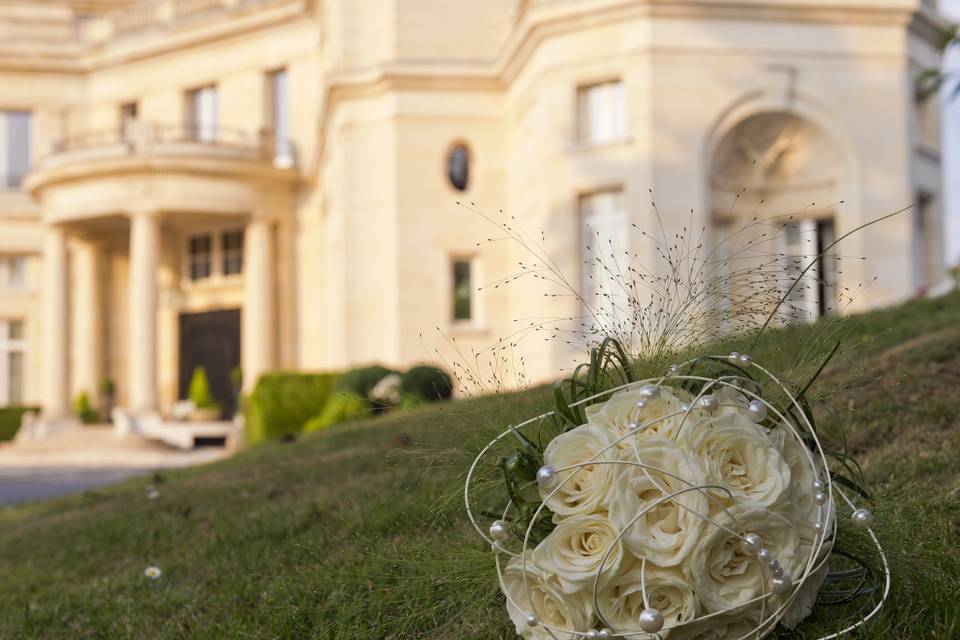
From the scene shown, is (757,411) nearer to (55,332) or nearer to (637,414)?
(637,414)

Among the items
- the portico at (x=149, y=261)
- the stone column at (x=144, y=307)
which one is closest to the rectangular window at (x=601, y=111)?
the portico at (x=149, y=261)

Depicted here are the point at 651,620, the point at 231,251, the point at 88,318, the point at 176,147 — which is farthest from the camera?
the point at 88,318

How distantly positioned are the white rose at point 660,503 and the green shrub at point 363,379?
554 inches

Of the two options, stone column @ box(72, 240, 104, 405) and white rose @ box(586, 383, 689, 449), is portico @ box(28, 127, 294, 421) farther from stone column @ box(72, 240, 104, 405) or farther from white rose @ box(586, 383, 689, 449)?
white rose @ box(586, 383, 689, 449)

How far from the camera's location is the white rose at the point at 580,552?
265cm

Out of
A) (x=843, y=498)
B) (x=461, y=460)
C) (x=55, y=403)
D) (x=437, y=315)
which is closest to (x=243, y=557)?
(x=461, y=460)

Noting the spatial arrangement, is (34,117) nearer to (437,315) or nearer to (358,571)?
(437,315)

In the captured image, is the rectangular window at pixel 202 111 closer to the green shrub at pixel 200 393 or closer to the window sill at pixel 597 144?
the green shrub at pixel 200 393

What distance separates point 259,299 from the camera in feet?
95.0

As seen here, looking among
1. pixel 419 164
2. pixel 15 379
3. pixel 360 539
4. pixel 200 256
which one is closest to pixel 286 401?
pixel 419 164

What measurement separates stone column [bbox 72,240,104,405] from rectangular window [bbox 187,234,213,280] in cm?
292

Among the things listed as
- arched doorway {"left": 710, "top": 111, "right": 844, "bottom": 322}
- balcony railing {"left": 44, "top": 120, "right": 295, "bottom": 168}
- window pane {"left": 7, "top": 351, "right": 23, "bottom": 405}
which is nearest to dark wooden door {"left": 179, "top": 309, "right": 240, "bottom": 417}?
balcony railing {"left": 44, "top": 120, "right": 295, "bottom": 168}

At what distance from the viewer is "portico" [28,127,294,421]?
27.8 meters

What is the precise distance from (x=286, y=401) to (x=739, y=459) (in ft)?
55.8
